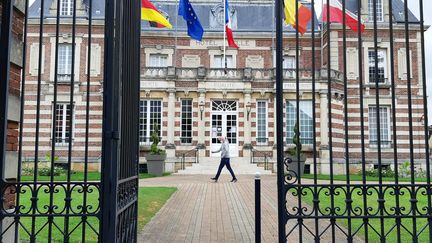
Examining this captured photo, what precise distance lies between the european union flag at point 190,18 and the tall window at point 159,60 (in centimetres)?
707

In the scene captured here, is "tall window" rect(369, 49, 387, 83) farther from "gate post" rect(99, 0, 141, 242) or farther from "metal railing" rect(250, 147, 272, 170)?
"gate post" rect(99, 0, 141, 242)

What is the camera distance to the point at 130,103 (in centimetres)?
446

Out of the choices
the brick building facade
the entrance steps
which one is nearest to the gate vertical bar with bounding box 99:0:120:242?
the entrance steps

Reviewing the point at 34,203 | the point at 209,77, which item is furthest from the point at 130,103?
the point at 209,77

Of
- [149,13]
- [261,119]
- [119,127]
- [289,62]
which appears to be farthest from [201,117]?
[119,127]

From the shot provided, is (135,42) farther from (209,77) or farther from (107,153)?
(209,77)

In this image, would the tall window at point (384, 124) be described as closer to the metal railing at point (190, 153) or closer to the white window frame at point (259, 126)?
the white window frame at point (259, 126)

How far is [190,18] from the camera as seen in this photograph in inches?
778

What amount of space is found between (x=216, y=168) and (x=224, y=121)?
Answer: 3515 mm

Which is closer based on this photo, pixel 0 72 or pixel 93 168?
pixel 0 72

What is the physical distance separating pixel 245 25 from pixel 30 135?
621 inches

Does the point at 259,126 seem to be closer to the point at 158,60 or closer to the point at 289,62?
the point at 289,62

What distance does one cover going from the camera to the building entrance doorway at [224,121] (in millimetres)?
23844

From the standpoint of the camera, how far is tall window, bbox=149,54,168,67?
2680 cm
